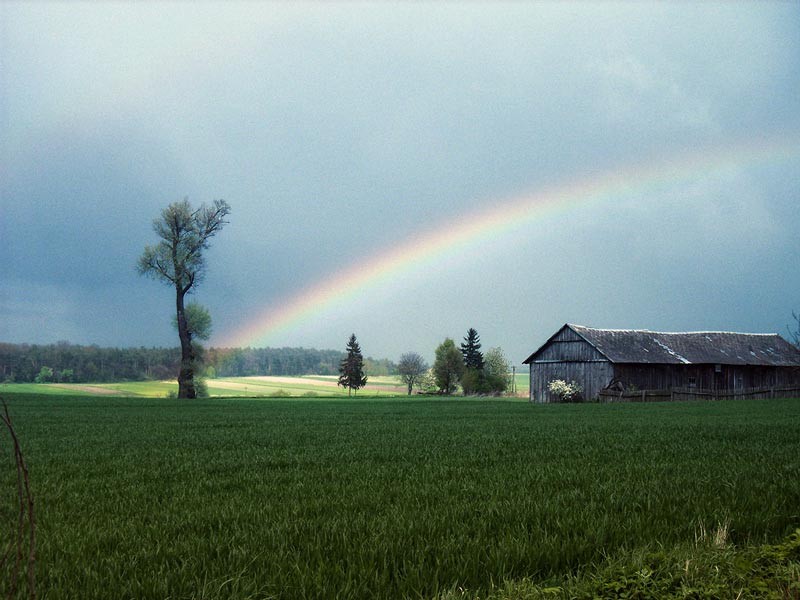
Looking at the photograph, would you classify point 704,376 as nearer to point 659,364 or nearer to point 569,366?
point 659,364

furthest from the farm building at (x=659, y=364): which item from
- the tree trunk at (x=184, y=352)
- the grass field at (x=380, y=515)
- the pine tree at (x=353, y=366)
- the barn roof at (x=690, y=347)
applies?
the pine tree at (x=353, y=366)

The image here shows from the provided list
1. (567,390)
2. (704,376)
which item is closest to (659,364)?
(704,376)

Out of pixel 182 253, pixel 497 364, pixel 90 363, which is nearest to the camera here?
pixel 182 253

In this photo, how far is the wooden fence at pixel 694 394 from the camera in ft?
161

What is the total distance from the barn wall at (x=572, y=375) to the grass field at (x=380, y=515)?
4139cm

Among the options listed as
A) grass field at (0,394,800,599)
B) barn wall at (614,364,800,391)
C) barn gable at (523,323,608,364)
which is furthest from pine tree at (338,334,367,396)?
grass field at (0,394,800,599)

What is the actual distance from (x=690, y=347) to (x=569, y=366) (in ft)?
41.8

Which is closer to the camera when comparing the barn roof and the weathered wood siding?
the weathered wood siding

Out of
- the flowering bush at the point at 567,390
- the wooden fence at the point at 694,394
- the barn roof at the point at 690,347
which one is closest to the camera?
the wooden fence at the point at 694,394

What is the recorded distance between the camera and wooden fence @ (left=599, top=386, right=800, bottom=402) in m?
49.2

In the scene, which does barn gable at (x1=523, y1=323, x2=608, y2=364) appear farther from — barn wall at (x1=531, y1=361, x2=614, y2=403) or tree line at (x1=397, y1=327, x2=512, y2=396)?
tree line at (x1=397, y1=327, x2=512, y2=396)

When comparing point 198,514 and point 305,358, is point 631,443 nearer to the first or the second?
point 198,514

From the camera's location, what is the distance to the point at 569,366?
53.9 meters

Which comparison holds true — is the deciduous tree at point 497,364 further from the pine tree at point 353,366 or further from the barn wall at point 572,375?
the barn wall at point 572,375
